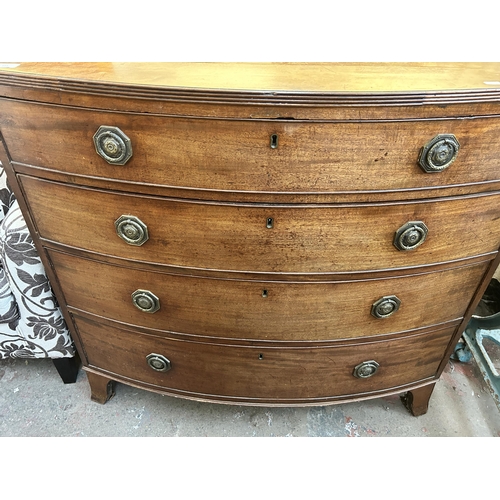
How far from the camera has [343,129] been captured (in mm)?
713

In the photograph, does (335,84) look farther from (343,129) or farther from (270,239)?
(270,239)

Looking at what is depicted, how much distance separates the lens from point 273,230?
0.83 meters

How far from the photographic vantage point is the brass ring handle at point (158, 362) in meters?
1.14

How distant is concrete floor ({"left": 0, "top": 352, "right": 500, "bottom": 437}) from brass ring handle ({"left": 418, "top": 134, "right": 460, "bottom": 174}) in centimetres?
99

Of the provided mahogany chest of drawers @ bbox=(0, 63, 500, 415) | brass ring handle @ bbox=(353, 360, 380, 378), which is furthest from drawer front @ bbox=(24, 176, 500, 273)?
brass ring handle @ bbox=(353, 360, 380, 378)

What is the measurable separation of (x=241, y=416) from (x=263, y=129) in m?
1.07

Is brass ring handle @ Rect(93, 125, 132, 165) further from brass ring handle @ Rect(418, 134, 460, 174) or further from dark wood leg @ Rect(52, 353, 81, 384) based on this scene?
dark wood leg @ Rect(52, 353, 81, 384)

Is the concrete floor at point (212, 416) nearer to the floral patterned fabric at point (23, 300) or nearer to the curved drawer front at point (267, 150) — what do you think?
the floral patterned fabric at point (23, 300)

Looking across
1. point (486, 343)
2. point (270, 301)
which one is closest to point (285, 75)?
point (270, 301)

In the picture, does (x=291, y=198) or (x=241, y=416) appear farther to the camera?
(x=241, y=416)

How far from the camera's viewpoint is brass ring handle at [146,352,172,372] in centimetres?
114

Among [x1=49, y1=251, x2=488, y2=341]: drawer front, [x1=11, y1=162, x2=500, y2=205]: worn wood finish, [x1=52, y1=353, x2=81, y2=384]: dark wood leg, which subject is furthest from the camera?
[x1=52, y1=353, x2=81, y2=384]: dark wood leg

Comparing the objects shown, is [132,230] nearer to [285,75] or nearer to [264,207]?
[264,207]

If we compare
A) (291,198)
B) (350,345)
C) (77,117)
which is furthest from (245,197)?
(350,345)
